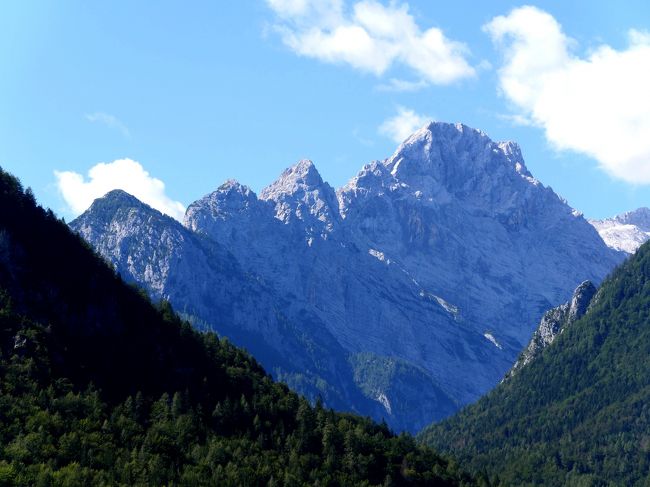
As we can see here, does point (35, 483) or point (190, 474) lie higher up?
point (190, 474)

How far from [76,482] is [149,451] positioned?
24411 millimetres

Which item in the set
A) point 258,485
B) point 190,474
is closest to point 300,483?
point 258,485

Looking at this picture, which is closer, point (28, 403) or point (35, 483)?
point (35, 483)

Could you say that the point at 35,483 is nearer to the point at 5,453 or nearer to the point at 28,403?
the point at 5,453

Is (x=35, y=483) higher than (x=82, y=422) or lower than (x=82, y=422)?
lower

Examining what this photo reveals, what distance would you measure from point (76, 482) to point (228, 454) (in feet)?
123

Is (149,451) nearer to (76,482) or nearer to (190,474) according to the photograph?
(190,474)

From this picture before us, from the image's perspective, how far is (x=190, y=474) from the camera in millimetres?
185000

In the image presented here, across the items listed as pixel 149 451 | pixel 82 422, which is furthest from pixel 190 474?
pixel 82 422

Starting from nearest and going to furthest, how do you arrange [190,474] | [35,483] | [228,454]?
[35,483]
[190,474]
[228,454]

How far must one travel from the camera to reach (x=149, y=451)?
191m

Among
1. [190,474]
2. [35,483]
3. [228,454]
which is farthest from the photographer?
[228,454]

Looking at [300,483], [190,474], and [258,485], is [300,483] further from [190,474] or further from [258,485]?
[190,474]

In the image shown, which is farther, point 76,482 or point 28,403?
point 28,403
